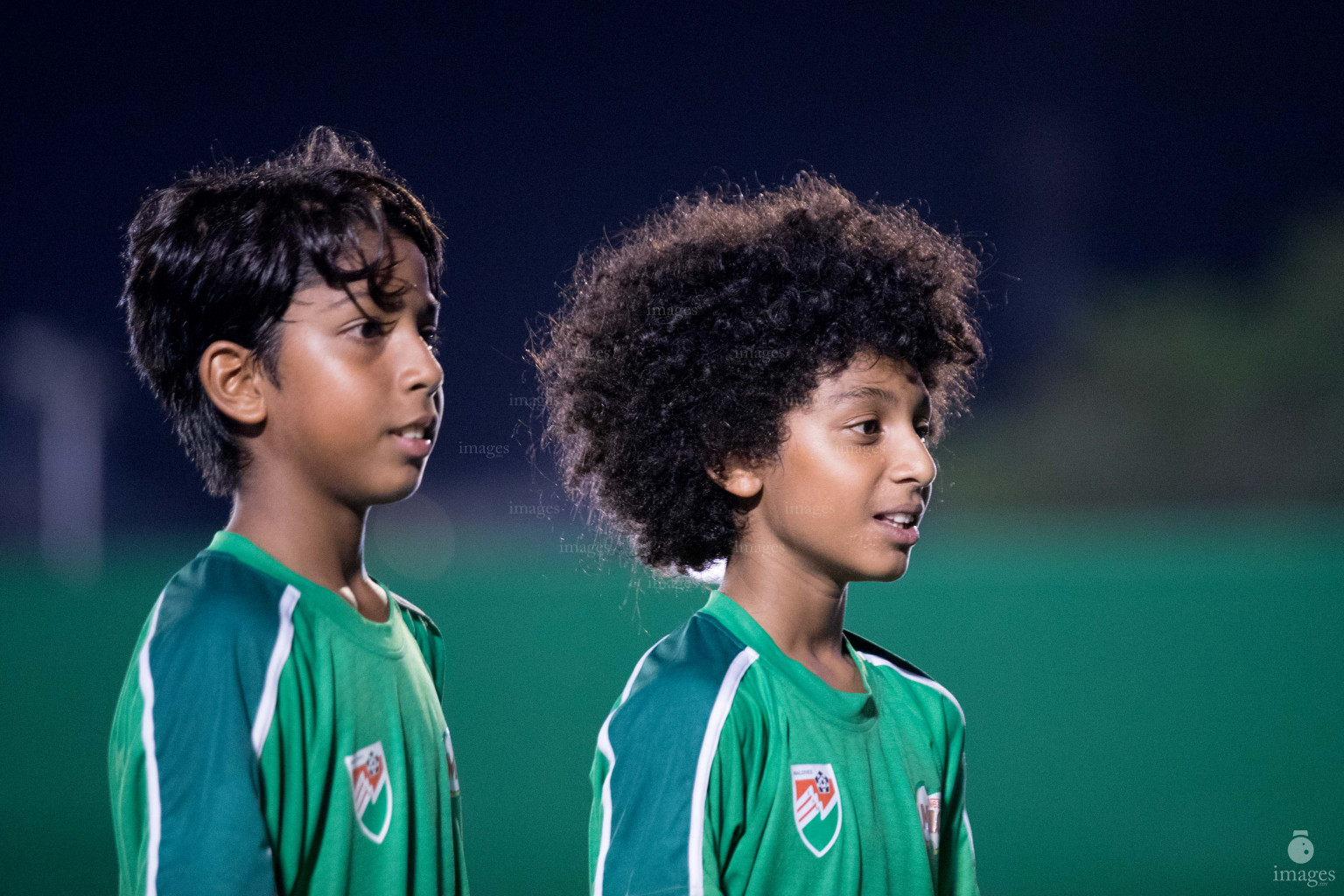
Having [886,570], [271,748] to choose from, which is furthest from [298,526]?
[886,570]

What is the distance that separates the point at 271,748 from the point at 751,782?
463mm

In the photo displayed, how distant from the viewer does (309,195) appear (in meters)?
1.21

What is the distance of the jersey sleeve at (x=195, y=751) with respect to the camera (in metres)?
0.90

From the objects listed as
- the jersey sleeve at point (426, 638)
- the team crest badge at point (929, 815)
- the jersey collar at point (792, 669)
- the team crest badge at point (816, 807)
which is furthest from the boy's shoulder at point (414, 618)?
the team crest badge at point (929, 815)

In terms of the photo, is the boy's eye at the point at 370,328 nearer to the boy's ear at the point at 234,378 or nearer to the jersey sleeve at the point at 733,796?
the boy's ear at the point at 234,378

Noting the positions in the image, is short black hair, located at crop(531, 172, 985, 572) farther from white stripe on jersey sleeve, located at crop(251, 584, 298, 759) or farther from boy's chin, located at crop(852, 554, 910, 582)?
white stripe on jersey sleeve, located at crop(251, 584, 298, 759)

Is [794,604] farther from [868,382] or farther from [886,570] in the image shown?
[868,382]

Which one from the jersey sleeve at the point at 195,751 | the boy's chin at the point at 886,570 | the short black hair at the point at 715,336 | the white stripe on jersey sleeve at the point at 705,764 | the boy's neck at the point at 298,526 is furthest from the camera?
the short black hair at the point at 715,336

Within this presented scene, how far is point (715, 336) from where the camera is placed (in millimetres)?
1389

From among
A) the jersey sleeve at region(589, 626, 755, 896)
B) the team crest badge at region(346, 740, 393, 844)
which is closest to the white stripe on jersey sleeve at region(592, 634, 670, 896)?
the jersey sleeve at region(589, 626, 755, 896)

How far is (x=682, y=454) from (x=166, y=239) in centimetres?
64

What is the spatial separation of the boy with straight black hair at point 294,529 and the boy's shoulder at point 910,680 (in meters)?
0.54

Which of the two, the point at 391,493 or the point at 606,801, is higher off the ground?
the point at 391,493

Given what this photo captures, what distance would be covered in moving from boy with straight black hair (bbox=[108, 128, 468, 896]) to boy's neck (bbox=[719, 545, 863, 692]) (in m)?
0.38
